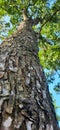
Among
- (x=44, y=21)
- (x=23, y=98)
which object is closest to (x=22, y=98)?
(x=23, y=98)

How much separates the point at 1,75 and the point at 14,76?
151mm

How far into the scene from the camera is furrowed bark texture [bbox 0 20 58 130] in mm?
2016

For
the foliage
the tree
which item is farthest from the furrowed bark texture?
the foliage

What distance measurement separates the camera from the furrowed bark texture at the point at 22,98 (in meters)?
2.02

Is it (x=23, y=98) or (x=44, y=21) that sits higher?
(x=44, y=21)

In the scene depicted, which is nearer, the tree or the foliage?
the tree

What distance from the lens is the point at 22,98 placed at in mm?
2344

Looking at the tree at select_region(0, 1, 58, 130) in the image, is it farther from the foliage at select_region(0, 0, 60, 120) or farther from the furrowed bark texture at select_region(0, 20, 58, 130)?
the foliage at select_region(0, 0, 60, 120)

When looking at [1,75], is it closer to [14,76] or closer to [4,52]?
[14,76]

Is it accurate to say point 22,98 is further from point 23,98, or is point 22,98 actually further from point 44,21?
point 44,21

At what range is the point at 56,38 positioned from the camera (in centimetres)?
1283

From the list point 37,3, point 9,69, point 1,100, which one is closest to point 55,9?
point 37,3

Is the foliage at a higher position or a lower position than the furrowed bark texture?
higher

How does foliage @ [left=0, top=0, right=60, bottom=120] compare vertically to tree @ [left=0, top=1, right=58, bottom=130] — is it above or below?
above
